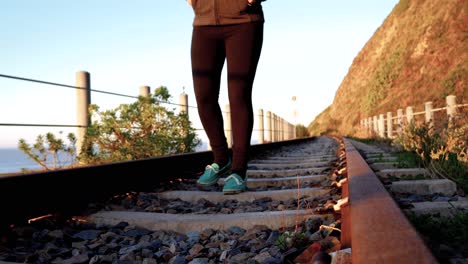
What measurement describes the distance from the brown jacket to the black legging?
0.04 metres

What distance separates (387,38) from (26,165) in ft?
147

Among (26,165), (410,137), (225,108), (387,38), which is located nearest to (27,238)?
(26,165)

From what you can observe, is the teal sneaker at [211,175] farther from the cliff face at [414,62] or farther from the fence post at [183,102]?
the cliff face at [414,62]

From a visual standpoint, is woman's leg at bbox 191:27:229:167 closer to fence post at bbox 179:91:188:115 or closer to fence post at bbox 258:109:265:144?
fence post at bbox 179:91:188:115

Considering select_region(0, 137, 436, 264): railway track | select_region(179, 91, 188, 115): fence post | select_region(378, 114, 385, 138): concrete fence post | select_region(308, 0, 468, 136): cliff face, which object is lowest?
select_region(0, 137, 436, 264): railway track

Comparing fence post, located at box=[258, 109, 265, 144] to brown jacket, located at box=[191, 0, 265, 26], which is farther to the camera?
fence post, located at box=[258, 109, 265, 144]

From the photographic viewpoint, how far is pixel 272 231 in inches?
84.0

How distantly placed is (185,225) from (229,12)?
57.4 inches

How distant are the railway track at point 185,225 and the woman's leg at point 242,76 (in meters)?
0.34

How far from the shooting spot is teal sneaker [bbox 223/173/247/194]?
3211 mm

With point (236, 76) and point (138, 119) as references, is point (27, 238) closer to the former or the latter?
point (236, 76)

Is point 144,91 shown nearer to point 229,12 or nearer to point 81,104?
point 81,104

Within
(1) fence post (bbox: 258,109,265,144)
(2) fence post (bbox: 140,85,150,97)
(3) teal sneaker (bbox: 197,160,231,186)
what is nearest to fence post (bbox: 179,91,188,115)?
(2) fence post (bbox: 140,85,150,97)

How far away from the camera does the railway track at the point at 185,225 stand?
5.27 feet
